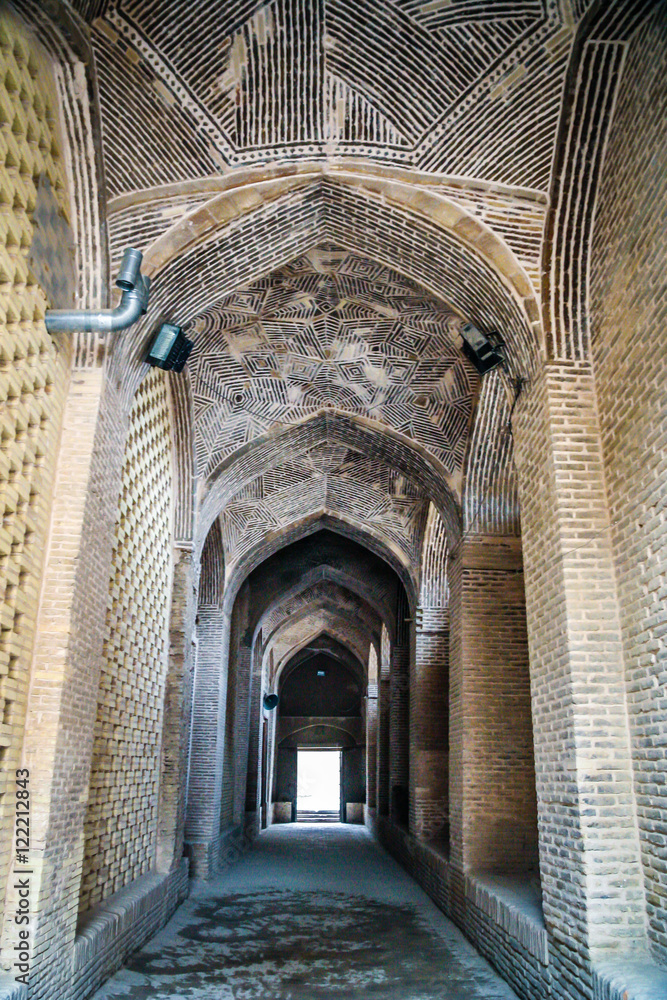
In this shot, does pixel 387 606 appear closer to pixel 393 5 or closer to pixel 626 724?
pixel 626 724

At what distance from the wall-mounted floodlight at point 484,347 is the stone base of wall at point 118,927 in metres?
4.70

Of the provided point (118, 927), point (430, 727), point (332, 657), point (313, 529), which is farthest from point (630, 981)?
point (332, 657)

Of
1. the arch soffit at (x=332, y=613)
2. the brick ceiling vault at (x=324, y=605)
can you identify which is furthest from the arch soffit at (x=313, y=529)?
the arch soffit at (x=332, y=613)

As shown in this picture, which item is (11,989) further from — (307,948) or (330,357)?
(330,357)

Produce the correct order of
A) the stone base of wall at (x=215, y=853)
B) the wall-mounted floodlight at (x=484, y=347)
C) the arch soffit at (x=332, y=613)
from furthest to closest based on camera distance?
the arch soffit at (x=332, y=613), the stone base of wall at (x=215, y=853), the wall-mounted floodlight at (x=484, y=347)

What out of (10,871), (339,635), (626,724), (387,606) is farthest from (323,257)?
(339,635)

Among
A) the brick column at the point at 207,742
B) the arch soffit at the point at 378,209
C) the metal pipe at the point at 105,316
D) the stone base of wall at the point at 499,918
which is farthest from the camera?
the brick column at the point at 207,742

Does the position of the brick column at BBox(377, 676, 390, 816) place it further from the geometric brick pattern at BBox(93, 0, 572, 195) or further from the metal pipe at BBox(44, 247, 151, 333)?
the metal pipe at BBox(44, 247, 151, 333)

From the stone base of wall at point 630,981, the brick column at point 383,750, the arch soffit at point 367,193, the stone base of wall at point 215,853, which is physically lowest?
the stone base of wall at point 215,853

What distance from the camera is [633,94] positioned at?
4551mm

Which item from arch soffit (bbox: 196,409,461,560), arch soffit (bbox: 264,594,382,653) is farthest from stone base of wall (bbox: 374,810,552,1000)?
arch soffit (bbox: 264,594,382,653)

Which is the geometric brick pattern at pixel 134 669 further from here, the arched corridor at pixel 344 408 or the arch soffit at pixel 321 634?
the arch soffit at pixel 321 634

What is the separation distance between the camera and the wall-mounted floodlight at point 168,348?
19.2ft

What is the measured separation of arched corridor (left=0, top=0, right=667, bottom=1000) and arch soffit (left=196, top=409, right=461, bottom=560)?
0.09 metres
